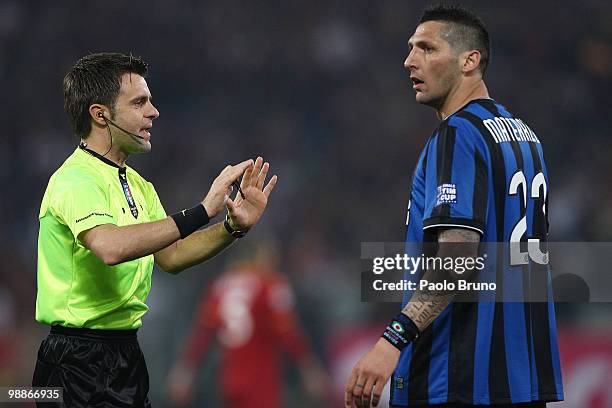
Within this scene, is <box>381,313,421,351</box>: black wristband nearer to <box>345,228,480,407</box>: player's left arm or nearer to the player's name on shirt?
<box>345,228,480,407</box>: player's left arm

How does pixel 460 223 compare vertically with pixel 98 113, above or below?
below

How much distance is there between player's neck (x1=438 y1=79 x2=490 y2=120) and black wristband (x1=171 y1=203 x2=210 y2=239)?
0.98 meters

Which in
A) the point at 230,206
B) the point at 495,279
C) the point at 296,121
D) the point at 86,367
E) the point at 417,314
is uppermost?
the point at 296,121

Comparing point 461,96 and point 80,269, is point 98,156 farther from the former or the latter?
point 461,96

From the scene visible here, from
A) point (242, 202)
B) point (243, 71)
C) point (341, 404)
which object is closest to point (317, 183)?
point (243, 71)

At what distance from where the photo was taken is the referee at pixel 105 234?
3.25 meters

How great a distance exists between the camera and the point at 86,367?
3395mm

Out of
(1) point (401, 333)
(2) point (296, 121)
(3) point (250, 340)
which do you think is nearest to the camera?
(1) point (401, 333)

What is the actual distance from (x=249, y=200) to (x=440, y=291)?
105cm

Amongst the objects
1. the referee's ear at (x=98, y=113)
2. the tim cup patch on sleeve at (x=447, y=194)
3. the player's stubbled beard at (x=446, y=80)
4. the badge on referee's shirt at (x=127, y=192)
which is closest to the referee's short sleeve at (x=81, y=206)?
the badge on referee's shirt at (x=127, y=192)

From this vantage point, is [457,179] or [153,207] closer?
[457,179]

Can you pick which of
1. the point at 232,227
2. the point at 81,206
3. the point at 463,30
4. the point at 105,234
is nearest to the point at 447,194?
the point at 463,30

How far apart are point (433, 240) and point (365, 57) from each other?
8215 mm

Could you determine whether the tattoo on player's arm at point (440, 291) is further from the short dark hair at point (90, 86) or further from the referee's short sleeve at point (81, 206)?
Answer: the short dark hair at point (90, 86)
